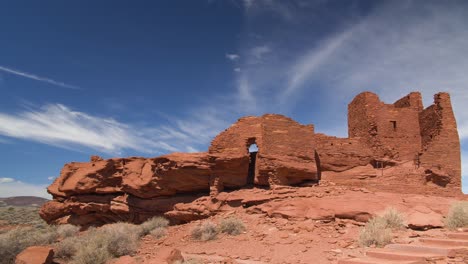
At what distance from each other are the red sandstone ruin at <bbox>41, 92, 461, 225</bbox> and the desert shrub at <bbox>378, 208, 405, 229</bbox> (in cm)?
486

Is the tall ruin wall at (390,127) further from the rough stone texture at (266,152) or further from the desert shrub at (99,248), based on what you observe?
the desert shrub at (99,248)

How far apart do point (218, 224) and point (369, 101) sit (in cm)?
979

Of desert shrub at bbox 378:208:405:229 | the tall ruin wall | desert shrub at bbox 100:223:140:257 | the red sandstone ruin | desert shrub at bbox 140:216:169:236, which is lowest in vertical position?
desert shrub at bbox 100:223:140:257

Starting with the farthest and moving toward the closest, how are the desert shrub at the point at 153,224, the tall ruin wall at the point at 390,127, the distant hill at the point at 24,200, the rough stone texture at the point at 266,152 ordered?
the distant hill at the point at 24,200
the tall ruin wall at the point at 390,127
the desert shrub at the point at 153,224
the rough stone texture at the point at 266,152

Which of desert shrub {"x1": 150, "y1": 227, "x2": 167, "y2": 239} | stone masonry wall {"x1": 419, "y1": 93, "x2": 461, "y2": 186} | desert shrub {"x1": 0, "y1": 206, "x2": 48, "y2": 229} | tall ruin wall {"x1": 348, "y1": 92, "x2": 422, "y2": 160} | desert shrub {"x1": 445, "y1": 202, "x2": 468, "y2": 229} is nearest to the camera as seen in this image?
desert shrub {"x1": 445, "y1": 202, "x2": 468, "y2": 229}

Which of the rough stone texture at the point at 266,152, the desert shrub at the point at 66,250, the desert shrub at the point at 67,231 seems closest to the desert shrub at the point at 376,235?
the rough stone texture at the point at 266,152

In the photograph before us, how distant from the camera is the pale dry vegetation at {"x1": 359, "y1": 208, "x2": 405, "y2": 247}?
8.11 meters

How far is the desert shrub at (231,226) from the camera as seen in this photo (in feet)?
38.8

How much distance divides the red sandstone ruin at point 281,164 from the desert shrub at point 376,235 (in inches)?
212

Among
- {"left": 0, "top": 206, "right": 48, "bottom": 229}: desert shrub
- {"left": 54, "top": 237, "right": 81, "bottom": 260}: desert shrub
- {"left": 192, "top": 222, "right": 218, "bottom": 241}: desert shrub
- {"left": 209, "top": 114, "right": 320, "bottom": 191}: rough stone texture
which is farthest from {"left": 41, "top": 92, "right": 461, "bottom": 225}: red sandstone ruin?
{"left": 0, "top": 206, "right": 48, "bottom": 229}: desert shrub

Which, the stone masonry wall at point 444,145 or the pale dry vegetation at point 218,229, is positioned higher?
the stone masonry wall at point 444,145

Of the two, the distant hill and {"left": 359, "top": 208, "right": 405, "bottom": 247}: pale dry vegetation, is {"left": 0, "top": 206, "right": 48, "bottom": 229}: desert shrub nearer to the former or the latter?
{"left": 359, "top": 208, "right": 405, "bottom": 247}: pale dry vegetation

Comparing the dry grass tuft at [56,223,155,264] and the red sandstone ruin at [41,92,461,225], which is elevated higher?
the red sandstone ruin at [41,92,461,225]

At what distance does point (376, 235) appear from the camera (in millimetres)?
8289
